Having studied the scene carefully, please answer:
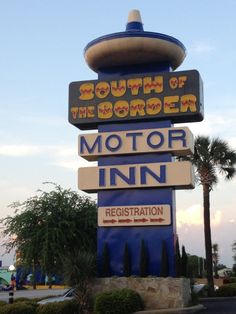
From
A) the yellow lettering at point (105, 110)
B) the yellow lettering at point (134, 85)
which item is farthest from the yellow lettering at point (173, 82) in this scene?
the yellow lettering at point (105, 110)

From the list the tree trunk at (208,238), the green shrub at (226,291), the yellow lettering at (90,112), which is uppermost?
the yellow lettering at (90,112)

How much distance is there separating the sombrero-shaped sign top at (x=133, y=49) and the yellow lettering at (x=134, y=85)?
1052 mm

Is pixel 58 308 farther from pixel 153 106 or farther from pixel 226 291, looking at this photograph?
pixel 226 291

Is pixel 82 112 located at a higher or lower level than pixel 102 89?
lower

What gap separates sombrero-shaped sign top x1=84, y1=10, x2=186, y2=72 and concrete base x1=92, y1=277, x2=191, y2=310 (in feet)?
32.5

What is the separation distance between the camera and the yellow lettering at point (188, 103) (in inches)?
933

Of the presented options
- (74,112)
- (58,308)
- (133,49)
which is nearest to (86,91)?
(74,112)

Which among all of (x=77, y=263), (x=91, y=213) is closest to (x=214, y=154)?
(x=91, y=213)

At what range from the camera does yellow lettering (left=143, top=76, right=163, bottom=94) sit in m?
24.2

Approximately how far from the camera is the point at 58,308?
20.5 m

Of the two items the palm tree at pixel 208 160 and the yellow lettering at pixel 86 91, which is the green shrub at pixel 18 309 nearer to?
the yellow lettering at pixel 86 91

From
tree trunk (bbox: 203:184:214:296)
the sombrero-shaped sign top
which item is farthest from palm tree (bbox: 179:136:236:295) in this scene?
the sombrero-shaped sign top

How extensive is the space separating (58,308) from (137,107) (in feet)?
30.8

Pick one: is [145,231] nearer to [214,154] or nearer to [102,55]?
[102,55]
